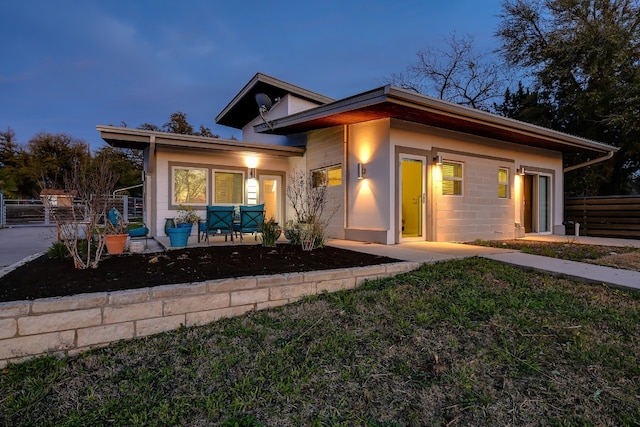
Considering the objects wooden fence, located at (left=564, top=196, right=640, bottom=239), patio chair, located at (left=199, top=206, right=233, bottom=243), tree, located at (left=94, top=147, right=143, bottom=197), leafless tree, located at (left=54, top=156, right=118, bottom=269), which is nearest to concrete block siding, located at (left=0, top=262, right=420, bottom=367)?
leafless tree, located at (left=54, top=156, right=118, bottom=269)

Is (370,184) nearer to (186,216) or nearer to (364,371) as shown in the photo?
(186,216)

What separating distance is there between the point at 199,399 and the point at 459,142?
772 cm

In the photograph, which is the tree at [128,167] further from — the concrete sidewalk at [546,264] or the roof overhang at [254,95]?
the concrete sidewalk at [546,264]

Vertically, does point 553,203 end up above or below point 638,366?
above

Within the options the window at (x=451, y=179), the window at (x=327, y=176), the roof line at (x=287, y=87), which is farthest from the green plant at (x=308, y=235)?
the roof line at (x=287, y=87)

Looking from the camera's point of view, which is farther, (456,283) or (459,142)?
(459,142)

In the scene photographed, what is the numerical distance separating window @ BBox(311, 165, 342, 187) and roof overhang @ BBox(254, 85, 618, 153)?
1.05 metres

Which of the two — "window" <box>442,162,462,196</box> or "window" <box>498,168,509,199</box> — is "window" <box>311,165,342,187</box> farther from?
"window" <box>498,168,509,199</box>

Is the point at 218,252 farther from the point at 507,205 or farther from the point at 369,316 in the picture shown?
the point at 507,205

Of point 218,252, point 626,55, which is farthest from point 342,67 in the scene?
point 218,252

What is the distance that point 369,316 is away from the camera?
3.16 m

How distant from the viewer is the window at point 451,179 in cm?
785

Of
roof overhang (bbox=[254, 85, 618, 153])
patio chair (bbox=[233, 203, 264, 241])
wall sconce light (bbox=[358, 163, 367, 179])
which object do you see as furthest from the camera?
wall sconce light (bbox=[358, 163, 367, 179])

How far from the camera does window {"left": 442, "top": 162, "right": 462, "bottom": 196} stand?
7848mm
